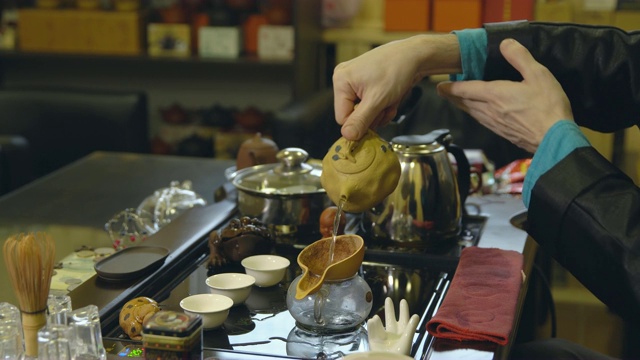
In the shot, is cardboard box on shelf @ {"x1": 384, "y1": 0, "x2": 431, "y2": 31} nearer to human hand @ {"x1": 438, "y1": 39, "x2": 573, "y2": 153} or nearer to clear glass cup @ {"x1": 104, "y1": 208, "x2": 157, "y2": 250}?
clear glass cup @ {"x1": 104, "y1": 208, "x2": 157, "y2": 250}

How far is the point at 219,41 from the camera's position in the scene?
4086mm

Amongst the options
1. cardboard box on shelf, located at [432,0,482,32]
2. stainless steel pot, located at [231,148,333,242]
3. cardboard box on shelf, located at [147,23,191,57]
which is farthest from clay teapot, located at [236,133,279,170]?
cardboard box on shelf, located at [147,23,191,57]

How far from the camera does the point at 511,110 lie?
1373 millimetres

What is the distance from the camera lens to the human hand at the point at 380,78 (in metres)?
1.45

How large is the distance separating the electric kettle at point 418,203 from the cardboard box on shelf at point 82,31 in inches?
107

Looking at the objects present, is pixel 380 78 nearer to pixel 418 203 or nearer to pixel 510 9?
pixel 418 203

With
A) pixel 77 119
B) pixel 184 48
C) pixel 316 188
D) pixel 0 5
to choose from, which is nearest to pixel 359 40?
pixel 184 48

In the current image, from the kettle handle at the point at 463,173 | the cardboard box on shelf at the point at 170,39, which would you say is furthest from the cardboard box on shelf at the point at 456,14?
the kettle handle at the point at 463,173

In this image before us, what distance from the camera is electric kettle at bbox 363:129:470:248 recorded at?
5.63 ft

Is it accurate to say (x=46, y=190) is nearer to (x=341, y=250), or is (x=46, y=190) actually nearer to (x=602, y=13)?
(x=341, y=250)

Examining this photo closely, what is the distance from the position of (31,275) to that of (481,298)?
70cm

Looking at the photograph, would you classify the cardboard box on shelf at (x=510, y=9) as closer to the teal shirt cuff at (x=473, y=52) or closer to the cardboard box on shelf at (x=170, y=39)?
the cardboard box on shelf at (x=170, y=39)

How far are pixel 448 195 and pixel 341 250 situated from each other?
43 centimetres

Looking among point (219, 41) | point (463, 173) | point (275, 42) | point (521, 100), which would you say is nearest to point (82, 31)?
point (219, 41)
